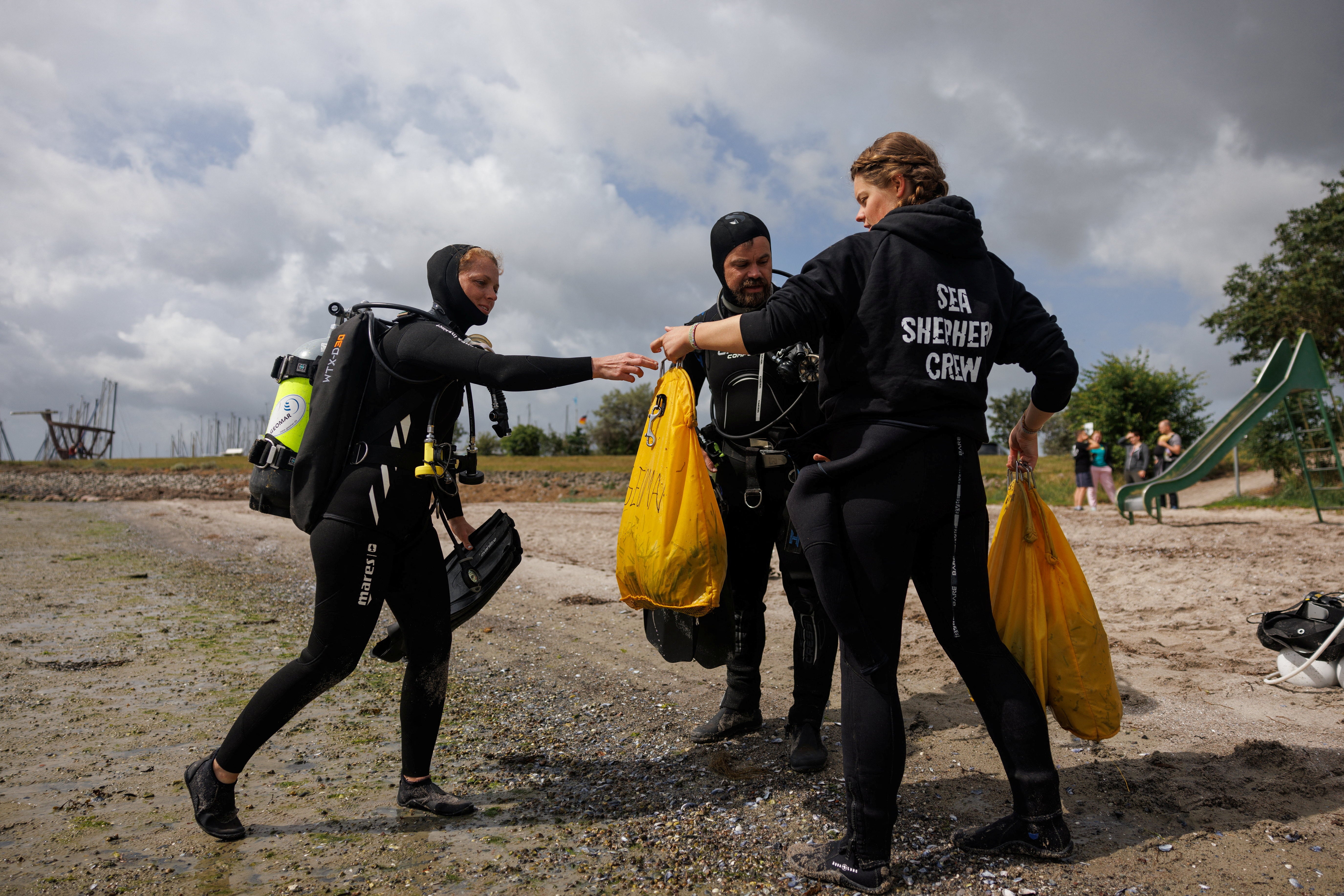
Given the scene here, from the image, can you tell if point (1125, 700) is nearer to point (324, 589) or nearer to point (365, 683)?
point (324, 589)

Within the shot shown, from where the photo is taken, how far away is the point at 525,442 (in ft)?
261

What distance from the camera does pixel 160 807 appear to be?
9.76ft

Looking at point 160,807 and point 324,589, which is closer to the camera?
point 324,589

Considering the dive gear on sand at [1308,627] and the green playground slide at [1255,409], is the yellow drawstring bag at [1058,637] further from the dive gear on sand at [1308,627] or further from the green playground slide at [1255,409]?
the green playground slide at [1255,409]

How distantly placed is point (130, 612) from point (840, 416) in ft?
24.0

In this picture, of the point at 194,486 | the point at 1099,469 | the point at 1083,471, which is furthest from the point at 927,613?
the point at 194,486

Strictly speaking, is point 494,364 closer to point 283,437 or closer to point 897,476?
point 283,437

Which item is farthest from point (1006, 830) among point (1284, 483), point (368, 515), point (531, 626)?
point (1284, 483)

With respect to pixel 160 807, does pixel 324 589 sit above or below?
above

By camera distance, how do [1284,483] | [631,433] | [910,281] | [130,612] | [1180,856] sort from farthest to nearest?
[631,433], [1284,483], [130,612], [1180,856], [910,281]

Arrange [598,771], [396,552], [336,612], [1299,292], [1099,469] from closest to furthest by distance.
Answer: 1. [336,612]
2. [396,552]
3. [598,771]
4. [1099,469]
5. [1299,292]

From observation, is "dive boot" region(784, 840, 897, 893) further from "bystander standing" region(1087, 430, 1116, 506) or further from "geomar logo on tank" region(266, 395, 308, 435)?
"bystander standing" region(1087, 430, 1116, 506)

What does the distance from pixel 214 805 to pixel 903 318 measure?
283 centimetres

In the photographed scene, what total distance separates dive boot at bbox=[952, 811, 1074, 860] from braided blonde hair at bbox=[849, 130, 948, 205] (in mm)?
1963
